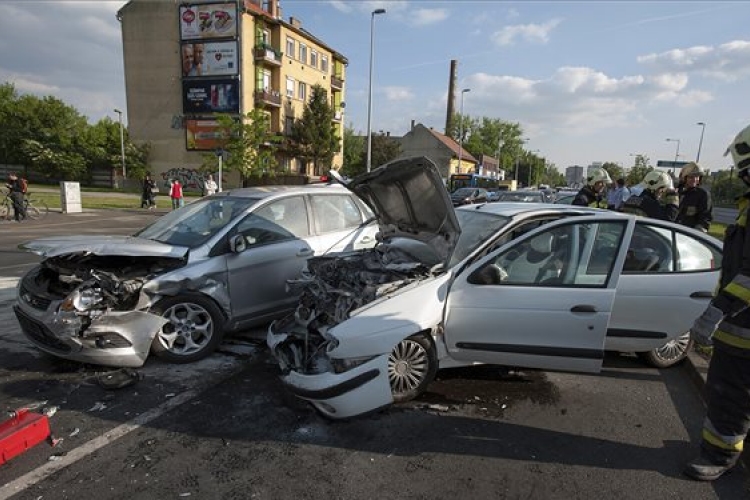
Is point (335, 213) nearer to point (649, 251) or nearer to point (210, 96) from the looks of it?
point (649, 251)

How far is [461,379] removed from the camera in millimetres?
4277

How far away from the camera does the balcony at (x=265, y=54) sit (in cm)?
3900

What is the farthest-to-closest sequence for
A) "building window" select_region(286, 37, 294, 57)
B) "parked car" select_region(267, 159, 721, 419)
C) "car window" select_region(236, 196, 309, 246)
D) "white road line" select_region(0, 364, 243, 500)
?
"building window" select_region(286, 37, 294, 57) < "car window" select_region(236, 196, 309, 246) < "parked car" select_region(267, 159, 721, 419) < "white road line" select_region(0, 364, 243, 500)

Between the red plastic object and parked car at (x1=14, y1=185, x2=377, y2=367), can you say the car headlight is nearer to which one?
parked car at (x1=14, y1=185, x2=377, y2=367)

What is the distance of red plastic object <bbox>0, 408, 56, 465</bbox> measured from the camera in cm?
290

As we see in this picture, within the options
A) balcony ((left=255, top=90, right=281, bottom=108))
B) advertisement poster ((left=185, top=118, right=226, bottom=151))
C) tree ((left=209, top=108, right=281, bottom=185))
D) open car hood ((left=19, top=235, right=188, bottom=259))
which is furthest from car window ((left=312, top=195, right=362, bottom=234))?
balcony ((left=255, top=90, right=281, bottom=108))

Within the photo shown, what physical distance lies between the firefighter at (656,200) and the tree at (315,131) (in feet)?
128

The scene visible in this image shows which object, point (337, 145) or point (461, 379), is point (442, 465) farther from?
point (337, 145)

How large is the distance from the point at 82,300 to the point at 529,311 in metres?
3.68

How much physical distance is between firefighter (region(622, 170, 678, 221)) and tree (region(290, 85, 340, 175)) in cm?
3888

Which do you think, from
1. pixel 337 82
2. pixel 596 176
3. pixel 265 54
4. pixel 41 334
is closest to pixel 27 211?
pixel 41 334

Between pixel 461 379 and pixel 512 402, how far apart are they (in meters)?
0.53

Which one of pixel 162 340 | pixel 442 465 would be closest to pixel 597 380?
pixel 442 465

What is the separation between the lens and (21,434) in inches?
117
